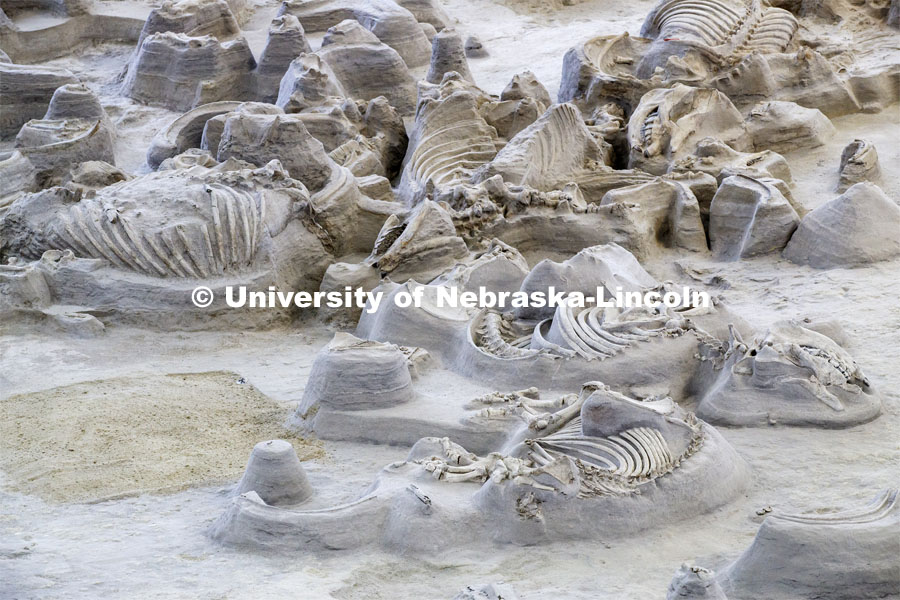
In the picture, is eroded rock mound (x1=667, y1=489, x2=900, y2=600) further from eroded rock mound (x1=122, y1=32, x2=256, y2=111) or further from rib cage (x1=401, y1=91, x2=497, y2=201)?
eroded rock mound (x1=122, y1=32, x2=256, y2=111)

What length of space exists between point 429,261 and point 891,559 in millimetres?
2930

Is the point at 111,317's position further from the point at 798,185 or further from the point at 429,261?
the point at 798,185

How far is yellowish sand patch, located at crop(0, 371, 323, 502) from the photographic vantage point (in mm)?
3904

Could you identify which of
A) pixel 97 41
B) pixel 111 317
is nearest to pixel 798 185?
pixel 111 317

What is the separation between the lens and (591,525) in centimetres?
333

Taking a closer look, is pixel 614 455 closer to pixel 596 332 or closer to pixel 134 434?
pixel 596 332

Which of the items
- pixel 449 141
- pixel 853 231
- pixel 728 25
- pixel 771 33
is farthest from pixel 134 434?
pixel 771 33

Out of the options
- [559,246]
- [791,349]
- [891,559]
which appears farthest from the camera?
[559,246]

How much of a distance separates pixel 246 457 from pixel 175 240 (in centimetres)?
160

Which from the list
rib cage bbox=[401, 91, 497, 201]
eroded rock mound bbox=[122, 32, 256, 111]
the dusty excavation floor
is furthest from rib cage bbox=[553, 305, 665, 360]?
eroded rock mound bbox=[122, 32, 256, 111]

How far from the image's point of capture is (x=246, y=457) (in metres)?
4.09

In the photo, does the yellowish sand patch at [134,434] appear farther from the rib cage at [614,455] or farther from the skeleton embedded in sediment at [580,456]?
the rib cage at [614,455]

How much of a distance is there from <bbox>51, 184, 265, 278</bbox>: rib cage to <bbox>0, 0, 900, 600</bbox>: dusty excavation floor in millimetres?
318

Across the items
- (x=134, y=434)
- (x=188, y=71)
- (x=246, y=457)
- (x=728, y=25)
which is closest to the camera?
(x=246, y=457)
